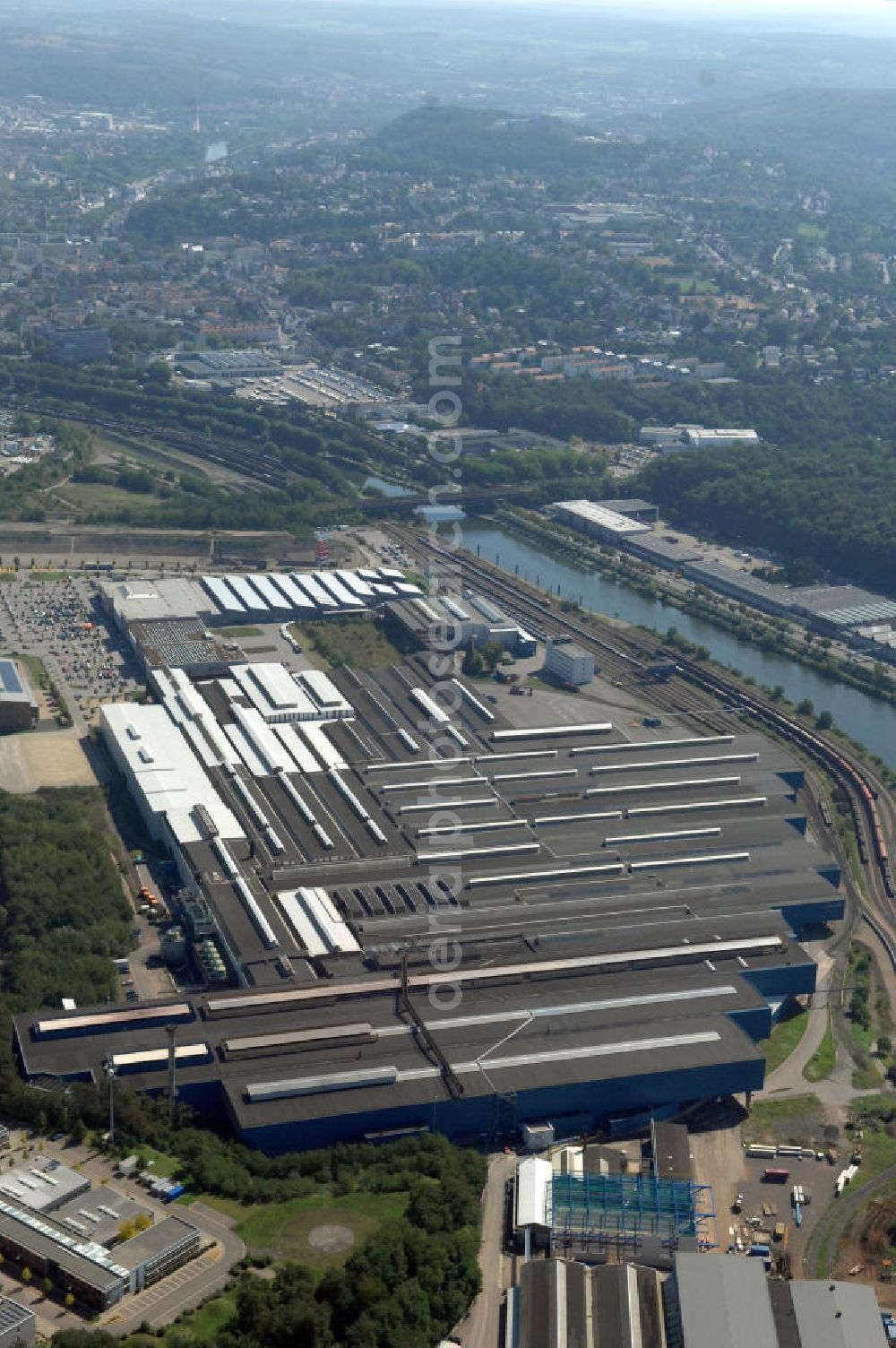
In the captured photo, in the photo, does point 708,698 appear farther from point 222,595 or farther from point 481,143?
point 481,143

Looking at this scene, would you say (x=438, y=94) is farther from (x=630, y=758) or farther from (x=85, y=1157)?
(x=85, y=1157)

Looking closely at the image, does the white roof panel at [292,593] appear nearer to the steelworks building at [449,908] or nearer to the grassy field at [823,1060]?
the steelworks building at [449,908]

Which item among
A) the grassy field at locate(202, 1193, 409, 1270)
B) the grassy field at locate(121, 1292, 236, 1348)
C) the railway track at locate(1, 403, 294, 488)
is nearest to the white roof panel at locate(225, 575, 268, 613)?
the railway track at locate(1, 403, 294, 488)

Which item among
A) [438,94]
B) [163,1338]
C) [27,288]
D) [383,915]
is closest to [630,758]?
[383,915]

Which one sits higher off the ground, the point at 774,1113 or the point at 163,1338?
the point at 163,1338

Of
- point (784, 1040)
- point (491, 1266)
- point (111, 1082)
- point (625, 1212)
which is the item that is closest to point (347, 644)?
point (784, 1040)

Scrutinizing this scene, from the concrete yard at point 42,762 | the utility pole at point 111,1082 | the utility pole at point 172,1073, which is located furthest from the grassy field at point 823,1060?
the concrete yard at point 42,762

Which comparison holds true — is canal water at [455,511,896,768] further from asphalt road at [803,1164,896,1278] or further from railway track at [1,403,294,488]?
asphalt road at [803,1164,896,1278]
